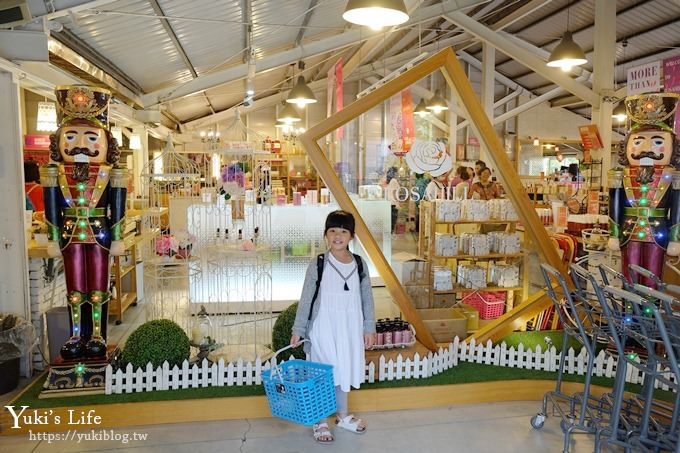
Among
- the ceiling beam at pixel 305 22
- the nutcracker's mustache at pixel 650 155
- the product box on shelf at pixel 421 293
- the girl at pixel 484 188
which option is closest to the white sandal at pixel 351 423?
the product box on shelf at pixel 421 293

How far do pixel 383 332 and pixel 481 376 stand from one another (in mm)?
856

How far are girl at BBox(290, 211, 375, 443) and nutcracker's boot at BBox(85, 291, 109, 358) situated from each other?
1597mm

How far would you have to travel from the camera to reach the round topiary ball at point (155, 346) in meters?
3.95

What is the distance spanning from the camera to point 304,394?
3.23 m

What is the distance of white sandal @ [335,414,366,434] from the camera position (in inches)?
142

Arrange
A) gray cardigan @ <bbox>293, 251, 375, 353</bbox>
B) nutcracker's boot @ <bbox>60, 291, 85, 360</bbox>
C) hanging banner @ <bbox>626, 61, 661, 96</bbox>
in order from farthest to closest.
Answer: hanging banner @ <bbox>626, 61, 661, 96</bbox> → nutcracker's boot @ <bbox>60, 291, 85, 360</bbox> → gray cardigan @ <bbox>293, 251, 375, 353</bbox>

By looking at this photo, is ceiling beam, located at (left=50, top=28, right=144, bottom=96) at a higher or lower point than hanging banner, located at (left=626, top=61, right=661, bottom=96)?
higher

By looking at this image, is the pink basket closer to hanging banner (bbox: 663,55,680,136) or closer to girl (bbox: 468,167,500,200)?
girl (bbox: 468,167,500,200)

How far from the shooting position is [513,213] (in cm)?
520

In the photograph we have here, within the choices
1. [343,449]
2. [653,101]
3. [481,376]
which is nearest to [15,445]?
[343,449]

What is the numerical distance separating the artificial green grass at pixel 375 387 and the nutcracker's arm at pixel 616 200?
1.31 m

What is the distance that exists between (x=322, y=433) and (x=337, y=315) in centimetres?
77

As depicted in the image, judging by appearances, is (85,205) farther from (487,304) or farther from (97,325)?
(487,304)

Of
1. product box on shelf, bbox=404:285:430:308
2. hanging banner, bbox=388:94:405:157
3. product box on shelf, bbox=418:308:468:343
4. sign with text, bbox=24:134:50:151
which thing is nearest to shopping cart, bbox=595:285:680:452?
product box on shelf, bbox=418:308:468:343
